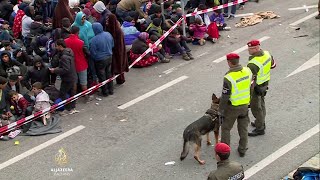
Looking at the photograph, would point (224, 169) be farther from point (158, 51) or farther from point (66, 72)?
point (158, 51)

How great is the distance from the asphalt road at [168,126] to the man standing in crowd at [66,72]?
302 mm

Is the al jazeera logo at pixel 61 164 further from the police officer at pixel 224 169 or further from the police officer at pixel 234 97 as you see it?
the police officer at pixel 224 169

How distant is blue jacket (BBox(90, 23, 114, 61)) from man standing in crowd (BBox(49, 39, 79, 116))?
24.0 inches

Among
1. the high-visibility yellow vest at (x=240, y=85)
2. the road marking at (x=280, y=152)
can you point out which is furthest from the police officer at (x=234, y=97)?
the road marking at (x=280, y=152)

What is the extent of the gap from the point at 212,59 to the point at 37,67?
448 cm

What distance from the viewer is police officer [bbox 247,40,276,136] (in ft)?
29.5

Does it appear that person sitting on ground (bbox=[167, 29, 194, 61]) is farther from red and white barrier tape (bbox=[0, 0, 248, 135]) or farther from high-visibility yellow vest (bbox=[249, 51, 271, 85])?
high-visibility yellow vest (bbox=[249, 51, 271, 85])

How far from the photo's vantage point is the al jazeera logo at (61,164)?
28.5 ft

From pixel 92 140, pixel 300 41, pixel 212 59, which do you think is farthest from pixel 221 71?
pixel 92 140

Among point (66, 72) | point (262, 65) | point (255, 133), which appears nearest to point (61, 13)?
point (66, 72)

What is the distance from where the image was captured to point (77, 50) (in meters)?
10.7

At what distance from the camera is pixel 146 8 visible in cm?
1493

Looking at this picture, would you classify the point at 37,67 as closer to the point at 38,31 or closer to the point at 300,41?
the point at 38,31

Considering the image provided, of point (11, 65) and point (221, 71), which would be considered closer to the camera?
point (11, 65)
